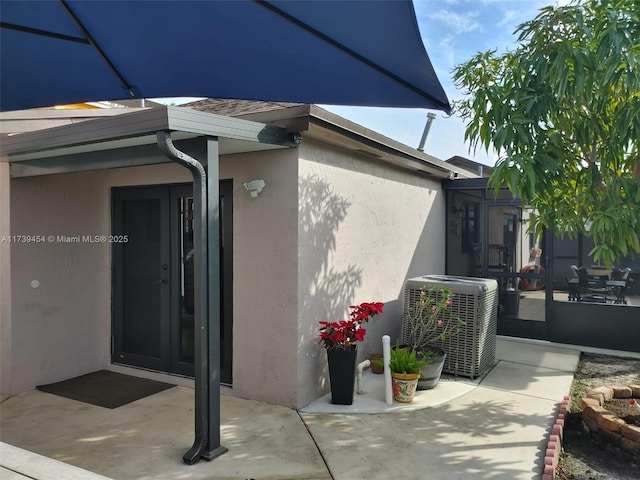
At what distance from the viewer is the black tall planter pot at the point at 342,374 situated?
4.65 m

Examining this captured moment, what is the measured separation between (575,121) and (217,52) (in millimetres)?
2507

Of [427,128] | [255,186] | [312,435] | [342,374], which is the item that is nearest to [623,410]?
[342,374]

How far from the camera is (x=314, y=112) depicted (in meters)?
4.31

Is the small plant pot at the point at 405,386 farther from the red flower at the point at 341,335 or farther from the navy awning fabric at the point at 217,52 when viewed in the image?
the navy awning fabric at the point at 217,52

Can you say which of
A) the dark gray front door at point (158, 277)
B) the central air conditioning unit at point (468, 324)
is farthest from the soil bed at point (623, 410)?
the dark gray front door at point (158, 277)

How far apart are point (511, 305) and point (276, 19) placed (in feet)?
23.9

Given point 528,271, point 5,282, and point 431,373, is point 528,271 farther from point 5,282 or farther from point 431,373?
point 5,282

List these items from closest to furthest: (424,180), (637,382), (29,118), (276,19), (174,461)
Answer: (276,19), (174,461), (29,118), (637,382), (424,180)

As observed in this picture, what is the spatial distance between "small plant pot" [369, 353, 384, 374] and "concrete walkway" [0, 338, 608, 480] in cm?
48

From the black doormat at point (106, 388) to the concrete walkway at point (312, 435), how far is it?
0.15 meters

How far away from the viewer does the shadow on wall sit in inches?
186

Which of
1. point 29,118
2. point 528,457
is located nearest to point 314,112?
point 29,118

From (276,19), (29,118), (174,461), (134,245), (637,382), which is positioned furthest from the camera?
(134,245)

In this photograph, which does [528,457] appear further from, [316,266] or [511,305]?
[511,305]
